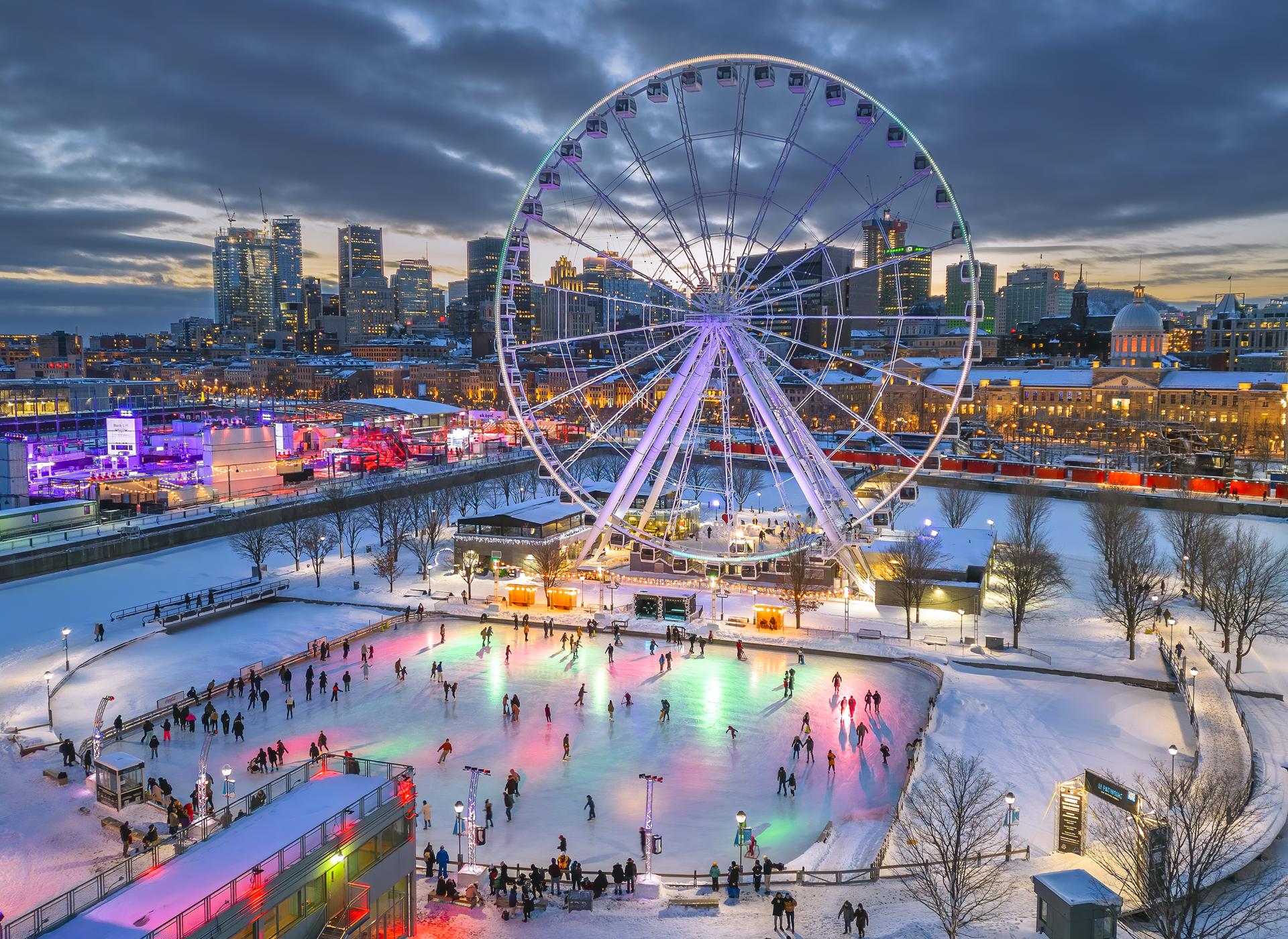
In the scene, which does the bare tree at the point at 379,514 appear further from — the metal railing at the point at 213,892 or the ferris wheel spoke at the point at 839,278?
the metal railing at the point at 213,892

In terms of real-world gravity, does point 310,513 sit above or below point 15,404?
below

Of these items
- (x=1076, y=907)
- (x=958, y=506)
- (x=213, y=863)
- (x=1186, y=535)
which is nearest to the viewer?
(x=213, y=863)

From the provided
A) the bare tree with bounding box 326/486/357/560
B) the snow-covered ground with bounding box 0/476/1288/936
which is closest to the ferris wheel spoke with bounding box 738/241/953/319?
the snow-covered ground with bounding box 0/476/1288/936

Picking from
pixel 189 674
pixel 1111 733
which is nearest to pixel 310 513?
pixel 189 674

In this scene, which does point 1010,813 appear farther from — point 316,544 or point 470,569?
point 316,544

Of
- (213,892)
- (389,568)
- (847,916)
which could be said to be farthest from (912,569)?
(213,892)

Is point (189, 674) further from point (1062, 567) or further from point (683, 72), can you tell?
point (1062, 567)

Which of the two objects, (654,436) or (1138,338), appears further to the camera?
(1138,338)
